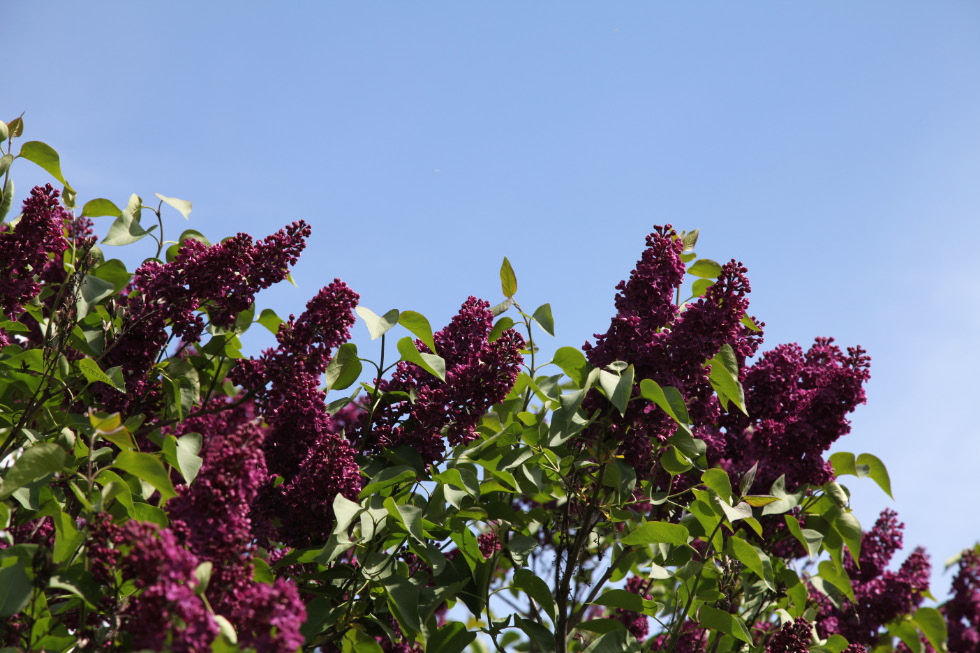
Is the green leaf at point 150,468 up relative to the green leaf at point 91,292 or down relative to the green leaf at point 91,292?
down

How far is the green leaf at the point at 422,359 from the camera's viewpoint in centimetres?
292

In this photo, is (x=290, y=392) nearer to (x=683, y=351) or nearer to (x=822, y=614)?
(x=683, y=351)

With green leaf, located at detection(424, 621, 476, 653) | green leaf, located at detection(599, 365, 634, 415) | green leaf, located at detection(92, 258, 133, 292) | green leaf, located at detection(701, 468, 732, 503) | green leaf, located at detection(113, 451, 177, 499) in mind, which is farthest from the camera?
green leaf, located at detection(92, 258, 133, 292)

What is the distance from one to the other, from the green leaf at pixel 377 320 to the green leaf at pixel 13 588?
52.4 inches

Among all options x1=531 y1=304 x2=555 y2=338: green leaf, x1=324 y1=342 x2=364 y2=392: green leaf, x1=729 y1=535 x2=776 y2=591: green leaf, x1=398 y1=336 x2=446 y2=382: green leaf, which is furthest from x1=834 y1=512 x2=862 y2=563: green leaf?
x1=324 y1=342 x2=364 y2=392: green leaf

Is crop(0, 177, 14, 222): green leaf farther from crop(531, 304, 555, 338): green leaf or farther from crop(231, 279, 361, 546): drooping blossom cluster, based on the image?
crop(531, 304, 555, 338): green leaf

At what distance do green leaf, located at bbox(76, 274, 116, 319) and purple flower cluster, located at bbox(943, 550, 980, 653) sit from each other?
23.1 ft

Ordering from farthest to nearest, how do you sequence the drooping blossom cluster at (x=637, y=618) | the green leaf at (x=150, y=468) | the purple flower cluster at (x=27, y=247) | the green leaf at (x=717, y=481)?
the drooping blossom cluster at (x=637, y=618) → the purple flower cluster at (x=27, y=247) → the green leaf at (x=717, y=481) → the green leaf at (x=150, y=468)

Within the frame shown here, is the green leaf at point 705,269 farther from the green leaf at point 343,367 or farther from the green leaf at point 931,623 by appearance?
the green leaf at point 931,623

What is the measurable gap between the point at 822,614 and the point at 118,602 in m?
3.95

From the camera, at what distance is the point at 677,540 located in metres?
2.93

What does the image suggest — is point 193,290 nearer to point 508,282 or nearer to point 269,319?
point 269,319

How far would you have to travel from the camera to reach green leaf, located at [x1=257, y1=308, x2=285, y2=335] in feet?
11.4

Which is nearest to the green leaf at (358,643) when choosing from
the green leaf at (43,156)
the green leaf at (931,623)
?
the green leaf at (43,156)
